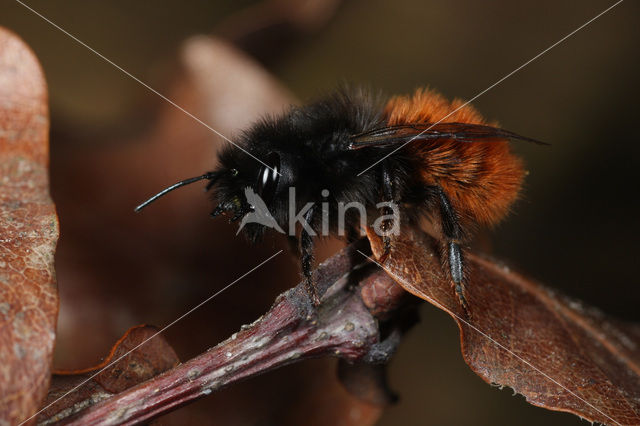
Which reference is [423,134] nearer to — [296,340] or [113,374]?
[296,340]

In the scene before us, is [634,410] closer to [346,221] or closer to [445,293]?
[445,293]

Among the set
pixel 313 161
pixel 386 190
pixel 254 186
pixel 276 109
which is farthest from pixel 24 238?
pixel 276 109

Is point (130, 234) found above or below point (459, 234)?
above

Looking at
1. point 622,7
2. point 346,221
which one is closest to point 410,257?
point 346,221

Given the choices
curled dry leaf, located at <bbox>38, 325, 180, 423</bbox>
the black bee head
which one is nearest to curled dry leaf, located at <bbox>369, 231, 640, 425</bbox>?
the black bee head

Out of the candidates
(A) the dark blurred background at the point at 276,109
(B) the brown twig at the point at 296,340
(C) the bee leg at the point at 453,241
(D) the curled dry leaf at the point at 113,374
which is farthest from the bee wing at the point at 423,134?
(D) the curled dry leaf at the point at 113,374

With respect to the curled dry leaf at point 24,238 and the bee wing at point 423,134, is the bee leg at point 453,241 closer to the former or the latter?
the bee wing at point 423,134

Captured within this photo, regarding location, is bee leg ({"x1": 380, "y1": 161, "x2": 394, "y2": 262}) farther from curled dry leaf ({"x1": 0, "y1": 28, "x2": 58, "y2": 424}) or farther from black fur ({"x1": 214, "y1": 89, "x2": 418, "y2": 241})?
curled dry leaf ({"x1": 0, "y1": 28, "x2": 58, "y2": 424})
